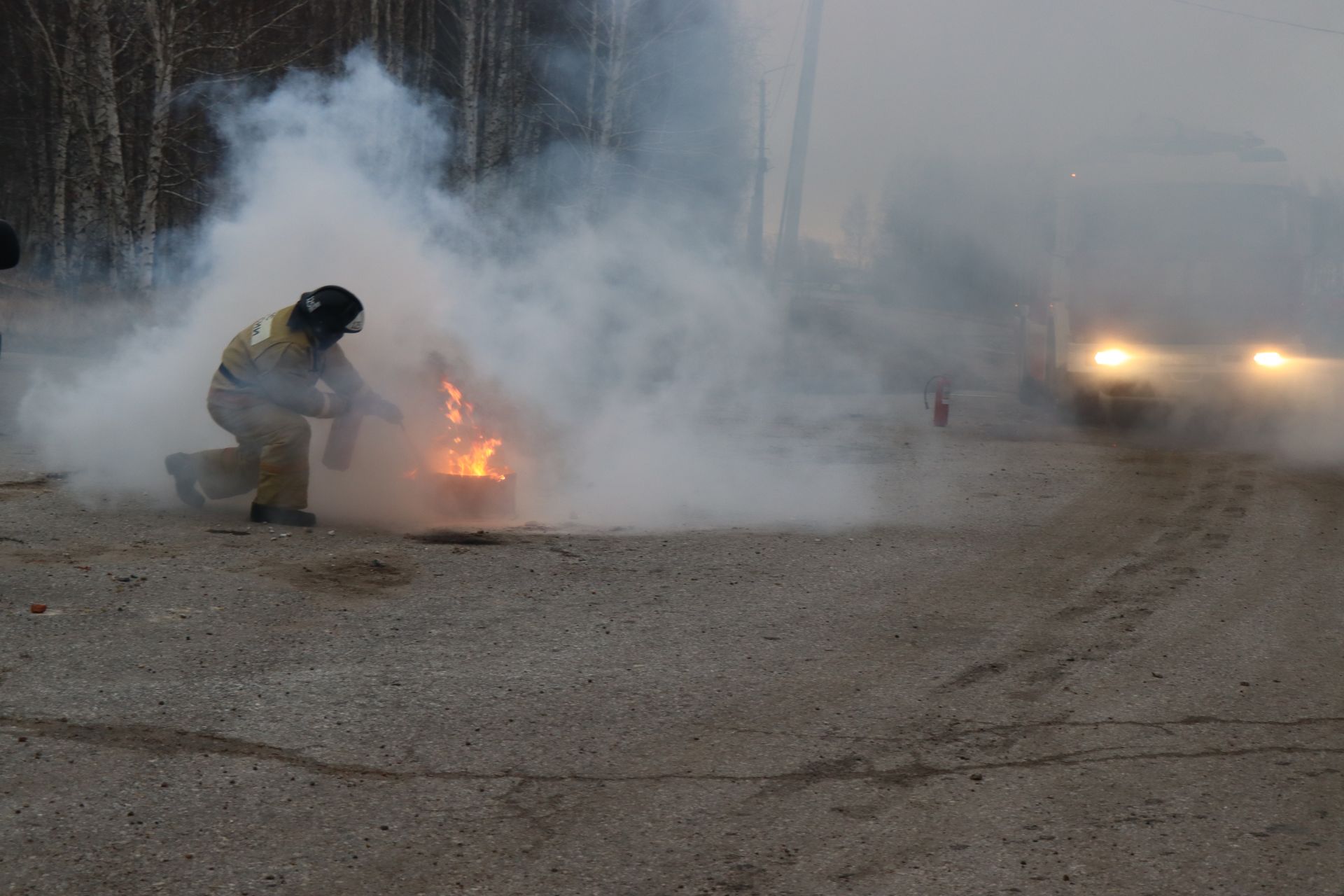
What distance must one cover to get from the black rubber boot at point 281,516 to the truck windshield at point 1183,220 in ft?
30.8

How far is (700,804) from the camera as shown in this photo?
3422mm

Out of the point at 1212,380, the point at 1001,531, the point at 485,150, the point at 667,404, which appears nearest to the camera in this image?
the point at 1001,531

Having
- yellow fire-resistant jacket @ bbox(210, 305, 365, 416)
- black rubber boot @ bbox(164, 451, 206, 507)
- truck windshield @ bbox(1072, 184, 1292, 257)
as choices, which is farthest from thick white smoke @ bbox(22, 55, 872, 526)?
truck windshield @ bbox(1072, 184, 1292, 257)

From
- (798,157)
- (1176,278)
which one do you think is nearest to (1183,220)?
(1176,278)

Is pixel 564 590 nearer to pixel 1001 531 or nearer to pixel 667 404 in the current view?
pixel 1001 531

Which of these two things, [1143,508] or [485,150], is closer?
[1143,508]

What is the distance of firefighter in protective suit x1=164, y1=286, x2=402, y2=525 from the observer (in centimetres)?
674

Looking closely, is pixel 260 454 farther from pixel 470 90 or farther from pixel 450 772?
pixel 470 90

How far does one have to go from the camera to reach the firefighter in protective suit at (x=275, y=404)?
22.1 feet

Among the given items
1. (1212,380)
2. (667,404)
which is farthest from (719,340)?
(1212,380)

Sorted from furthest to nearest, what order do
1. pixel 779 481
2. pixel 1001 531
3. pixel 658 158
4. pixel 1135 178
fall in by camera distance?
pixel 658 158
pixel 1135 178
pixel 779 481
pixel 1001 531

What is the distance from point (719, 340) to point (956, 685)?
8.67m

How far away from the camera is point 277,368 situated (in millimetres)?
6766

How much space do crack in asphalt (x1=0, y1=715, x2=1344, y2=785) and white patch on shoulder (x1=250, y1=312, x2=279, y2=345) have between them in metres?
3.39
